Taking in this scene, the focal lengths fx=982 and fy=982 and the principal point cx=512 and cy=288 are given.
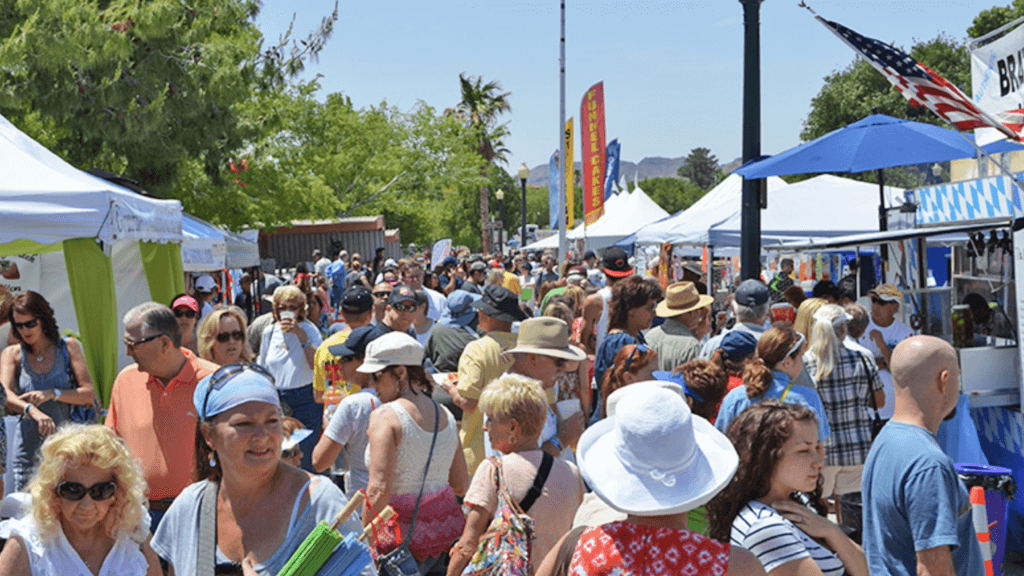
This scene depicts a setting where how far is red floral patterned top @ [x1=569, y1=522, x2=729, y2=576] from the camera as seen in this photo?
2.37 meters

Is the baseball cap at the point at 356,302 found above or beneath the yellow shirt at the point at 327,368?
above

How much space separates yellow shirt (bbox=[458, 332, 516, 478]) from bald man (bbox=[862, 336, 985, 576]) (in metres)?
2.40

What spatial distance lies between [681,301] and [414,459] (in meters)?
2.90

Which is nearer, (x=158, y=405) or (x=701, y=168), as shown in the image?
(x=158, y=405)

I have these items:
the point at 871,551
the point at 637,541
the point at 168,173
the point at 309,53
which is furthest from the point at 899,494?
the point at 309,53

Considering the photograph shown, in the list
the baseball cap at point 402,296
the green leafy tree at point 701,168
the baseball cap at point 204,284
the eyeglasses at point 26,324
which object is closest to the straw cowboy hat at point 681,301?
the baseball cap at point 402,296

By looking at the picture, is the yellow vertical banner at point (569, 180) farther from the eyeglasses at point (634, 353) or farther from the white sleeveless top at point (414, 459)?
the white sleeveless top at point (414, 459)

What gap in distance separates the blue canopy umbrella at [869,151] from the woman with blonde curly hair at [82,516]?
21.6 ft

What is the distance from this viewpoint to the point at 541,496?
145 inches

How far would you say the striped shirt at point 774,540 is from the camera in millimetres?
2770

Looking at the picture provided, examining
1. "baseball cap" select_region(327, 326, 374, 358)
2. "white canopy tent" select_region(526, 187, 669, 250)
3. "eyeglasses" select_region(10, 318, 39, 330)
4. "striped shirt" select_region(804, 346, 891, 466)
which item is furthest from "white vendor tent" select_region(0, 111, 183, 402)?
"white canopy tent" select_region(526, 187, 669, 250)

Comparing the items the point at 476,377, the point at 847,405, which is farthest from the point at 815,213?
the point at 476,377

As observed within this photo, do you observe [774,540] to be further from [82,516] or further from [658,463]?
[82,516]

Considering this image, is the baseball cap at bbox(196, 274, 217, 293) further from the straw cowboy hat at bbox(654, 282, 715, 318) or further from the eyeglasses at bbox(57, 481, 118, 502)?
the eyeglasses at bbox(57, 481, 118, 502)
